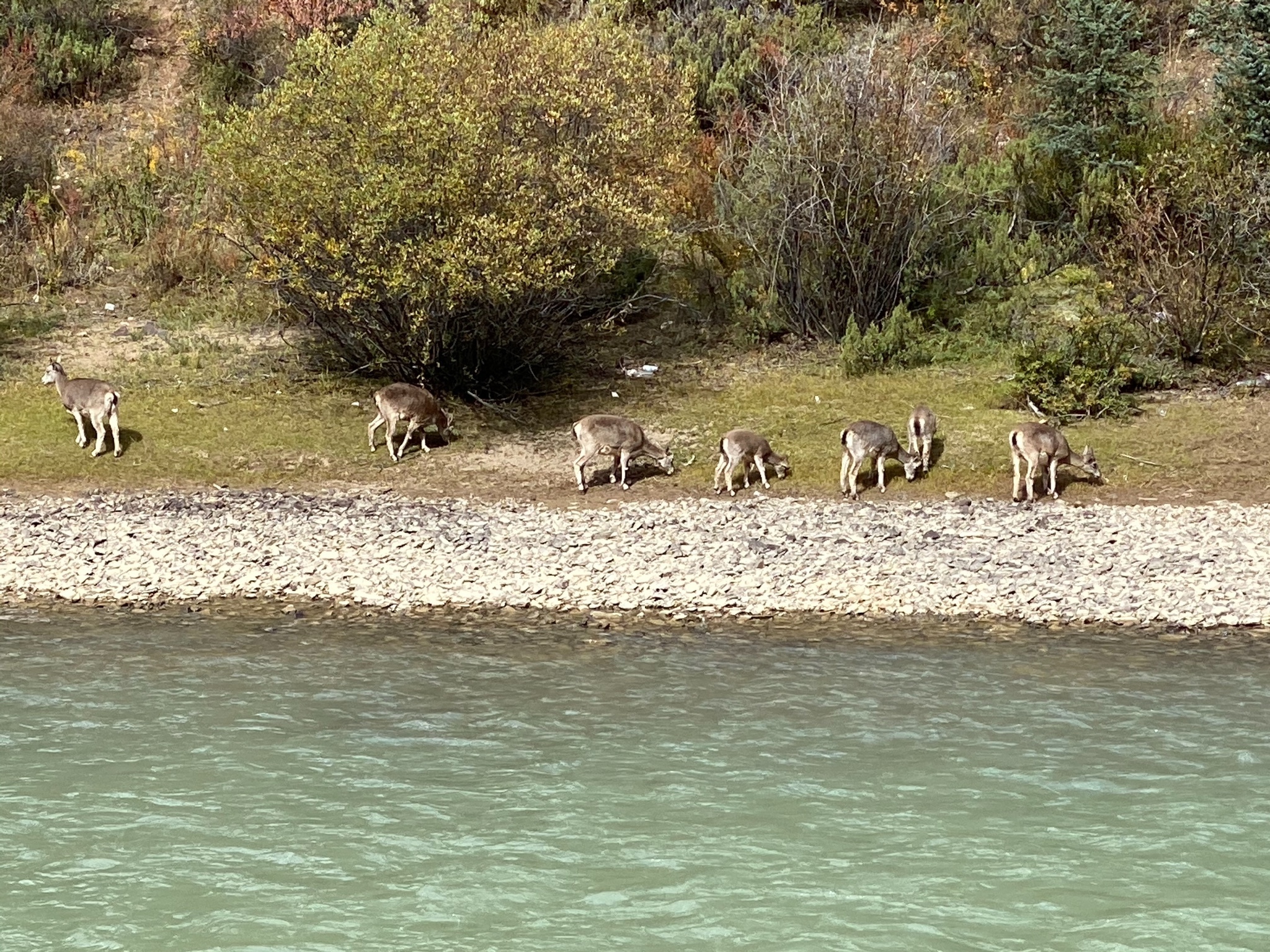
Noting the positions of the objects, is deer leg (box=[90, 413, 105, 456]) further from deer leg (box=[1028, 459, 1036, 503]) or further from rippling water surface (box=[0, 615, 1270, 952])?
deer leg (box=[1028, 459, 1036, 503])

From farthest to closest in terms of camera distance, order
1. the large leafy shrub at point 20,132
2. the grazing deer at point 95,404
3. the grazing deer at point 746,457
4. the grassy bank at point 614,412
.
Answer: the large leafy shrub at point 20,132
the grazing deer at point 95,404
the grassy bank at point 614,412
the grazing deer at point 746,457

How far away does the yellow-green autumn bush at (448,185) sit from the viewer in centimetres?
1931

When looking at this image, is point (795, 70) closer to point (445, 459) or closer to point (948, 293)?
point (948, 293)

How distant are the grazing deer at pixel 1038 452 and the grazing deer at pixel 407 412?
729cm

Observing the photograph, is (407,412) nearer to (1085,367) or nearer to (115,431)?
(115,431)

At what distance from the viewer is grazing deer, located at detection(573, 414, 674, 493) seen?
18312 mm

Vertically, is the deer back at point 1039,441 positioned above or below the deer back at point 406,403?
below

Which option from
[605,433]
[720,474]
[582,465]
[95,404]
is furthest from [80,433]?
[720,474]

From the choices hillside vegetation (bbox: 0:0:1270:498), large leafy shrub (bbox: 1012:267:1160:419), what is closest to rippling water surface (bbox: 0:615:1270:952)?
hillside vegetation (bbox: 0:0:1270:498)

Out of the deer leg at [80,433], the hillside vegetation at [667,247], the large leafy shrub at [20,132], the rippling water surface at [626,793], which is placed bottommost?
the rippling water surface at [626,793]

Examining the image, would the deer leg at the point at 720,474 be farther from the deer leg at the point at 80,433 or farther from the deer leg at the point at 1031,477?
the deer leg at the point at 80,433

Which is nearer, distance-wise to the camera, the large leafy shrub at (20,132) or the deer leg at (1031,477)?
the deer leg at (1031,477)

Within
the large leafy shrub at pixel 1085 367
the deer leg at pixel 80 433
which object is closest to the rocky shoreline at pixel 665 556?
the deer leg at pixel 80 433

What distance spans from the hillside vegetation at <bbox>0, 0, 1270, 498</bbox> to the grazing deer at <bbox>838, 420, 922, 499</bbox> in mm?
467
